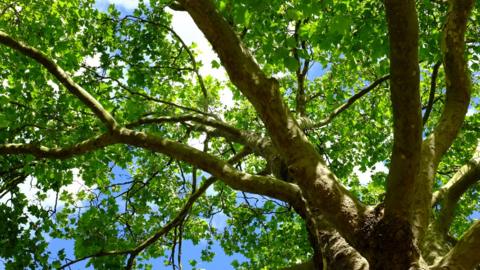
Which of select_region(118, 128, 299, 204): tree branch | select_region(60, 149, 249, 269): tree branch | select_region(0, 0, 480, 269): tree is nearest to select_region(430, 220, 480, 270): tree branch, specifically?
select_region(0, 0, 480, 269): tree

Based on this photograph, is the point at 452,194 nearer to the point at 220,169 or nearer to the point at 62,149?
the point at 220,169

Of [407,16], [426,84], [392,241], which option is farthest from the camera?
[426,84]

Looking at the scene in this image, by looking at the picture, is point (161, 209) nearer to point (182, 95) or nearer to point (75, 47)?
point (182, 95)

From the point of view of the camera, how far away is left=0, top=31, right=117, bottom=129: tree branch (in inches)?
180

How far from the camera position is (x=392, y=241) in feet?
11.4

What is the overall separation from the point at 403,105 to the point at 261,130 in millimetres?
7738

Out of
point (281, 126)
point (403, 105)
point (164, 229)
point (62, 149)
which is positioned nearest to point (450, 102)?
point (403, 105)

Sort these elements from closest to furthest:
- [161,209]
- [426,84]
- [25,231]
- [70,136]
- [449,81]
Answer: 1. [449,81]
2. [25,231]
3. [70,136]
4. [161,209]
5. [426,84]

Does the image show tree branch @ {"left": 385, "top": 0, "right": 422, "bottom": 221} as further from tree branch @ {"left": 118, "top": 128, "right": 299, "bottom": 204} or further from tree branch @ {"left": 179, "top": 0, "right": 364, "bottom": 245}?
tree branch @ {"left": 118, "top": 128, "right": 299, "bottom": 204}

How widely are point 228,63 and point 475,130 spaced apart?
780 centimetres

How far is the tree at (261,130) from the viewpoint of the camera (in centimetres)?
350

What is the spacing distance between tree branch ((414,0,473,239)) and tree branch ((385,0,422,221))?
2.66 feet

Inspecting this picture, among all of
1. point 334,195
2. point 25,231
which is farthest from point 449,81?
point 25,231

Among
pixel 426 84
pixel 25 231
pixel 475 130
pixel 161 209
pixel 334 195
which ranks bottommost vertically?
pixel 334 195
